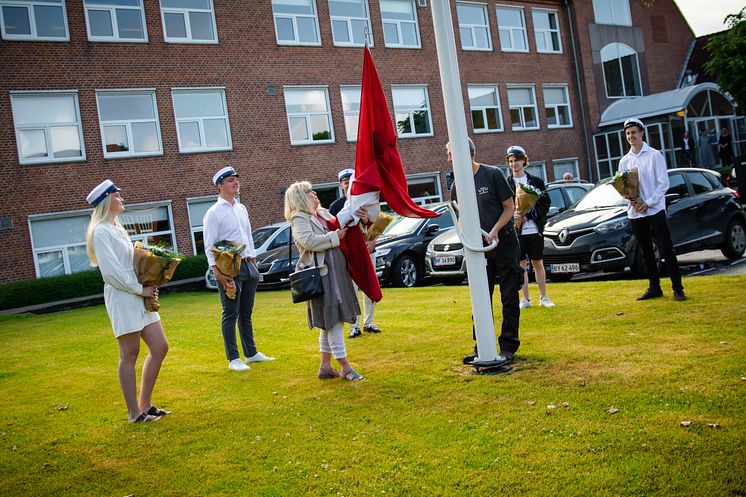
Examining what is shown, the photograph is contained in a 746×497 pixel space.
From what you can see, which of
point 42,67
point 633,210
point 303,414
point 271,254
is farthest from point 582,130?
point 303,414

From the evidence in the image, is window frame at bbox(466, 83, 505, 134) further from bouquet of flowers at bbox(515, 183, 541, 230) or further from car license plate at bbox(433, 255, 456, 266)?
bouquet of flowers at bbox(515, 183, 541, 230)

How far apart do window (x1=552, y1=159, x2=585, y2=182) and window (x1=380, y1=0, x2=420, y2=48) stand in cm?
974

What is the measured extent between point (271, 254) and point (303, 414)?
46.2ft

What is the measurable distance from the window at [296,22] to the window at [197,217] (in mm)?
7001

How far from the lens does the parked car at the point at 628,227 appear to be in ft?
38.1

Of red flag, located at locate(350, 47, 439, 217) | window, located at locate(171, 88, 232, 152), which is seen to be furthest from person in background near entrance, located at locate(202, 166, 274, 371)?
window, located at locate(171, 88, 232, 152)

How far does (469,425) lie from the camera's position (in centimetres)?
486

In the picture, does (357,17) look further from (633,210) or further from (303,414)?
(303,414)

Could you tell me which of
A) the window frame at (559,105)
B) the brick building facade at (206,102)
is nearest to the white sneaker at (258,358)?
the brick building facade at (206,102)

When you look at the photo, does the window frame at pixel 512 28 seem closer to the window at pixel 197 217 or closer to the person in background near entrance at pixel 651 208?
the window at pixel 197 217

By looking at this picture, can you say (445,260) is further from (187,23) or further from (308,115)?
(187,23)

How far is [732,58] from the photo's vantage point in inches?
968

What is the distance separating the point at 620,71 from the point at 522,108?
25.0 feet

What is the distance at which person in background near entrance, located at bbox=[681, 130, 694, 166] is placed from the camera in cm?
3011
